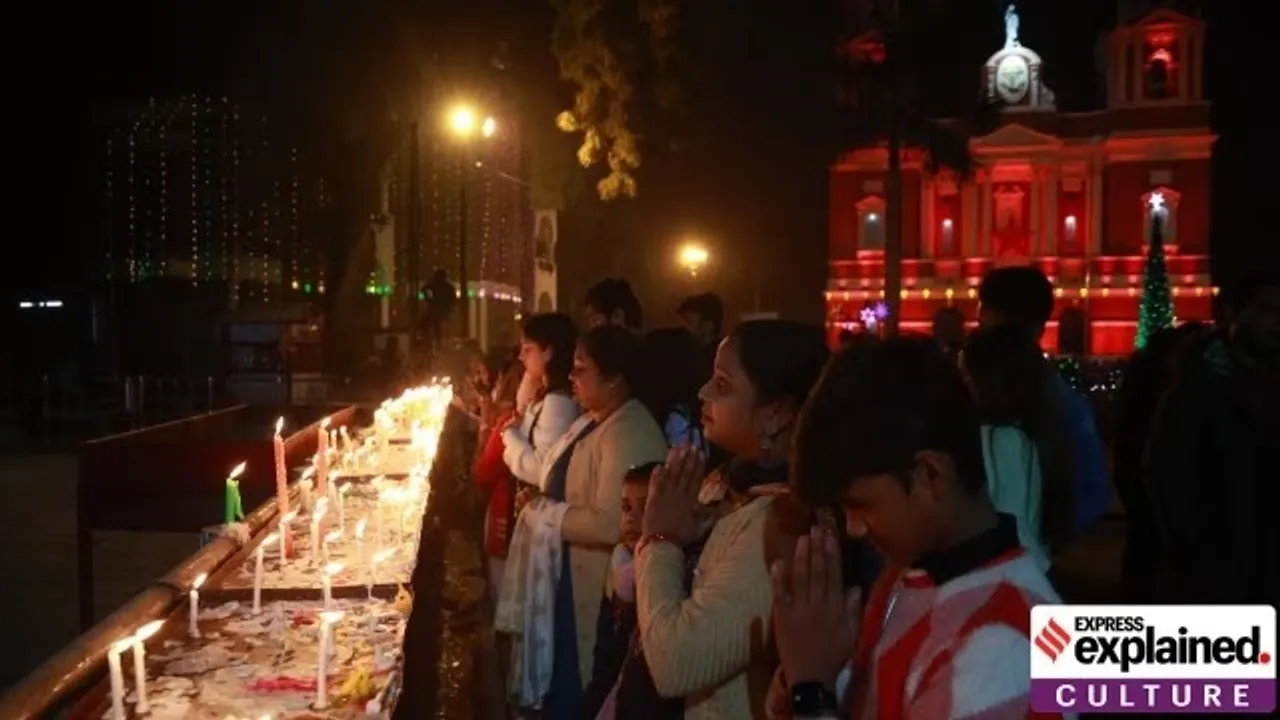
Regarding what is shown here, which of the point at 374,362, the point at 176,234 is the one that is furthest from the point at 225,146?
the point at 374,362

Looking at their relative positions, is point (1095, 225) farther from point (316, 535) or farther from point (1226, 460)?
→ point (316, 535)

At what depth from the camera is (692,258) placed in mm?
34812

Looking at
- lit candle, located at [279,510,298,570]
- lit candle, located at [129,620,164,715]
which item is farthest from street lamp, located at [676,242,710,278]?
lit candle, located at [129,620,164,715]

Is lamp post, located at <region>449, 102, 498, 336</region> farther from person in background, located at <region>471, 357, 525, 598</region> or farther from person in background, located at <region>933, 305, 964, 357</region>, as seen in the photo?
person in background, located at <region>471, 357, 525, 598</region>

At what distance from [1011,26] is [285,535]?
5462 centimetres

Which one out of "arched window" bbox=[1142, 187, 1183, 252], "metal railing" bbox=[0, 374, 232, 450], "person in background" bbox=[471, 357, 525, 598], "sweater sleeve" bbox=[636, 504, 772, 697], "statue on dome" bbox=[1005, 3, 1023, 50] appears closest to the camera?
"sweater sleeve" bbox=[636, 504, 772, 697]

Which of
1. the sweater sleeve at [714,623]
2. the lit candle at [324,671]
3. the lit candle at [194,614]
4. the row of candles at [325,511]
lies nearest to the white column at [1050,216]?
the row of candles at [325,511]

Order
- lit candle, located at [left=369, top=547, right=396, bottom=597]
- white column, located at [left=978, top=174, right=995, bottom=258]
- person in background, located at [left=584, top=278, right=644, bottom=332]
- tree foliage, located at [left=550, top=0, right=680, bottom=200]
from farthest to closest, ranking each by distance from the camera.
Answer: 1. white column, located at [left=978, top=174, right=995, bottom=258]
2. tree foliage, located at [left=550, top=0, right=680, bottom=200]
3. person in background, located at [left=584, top=278, right=644, bottom=332]
4. lit candle, located at [left=369, top=547, right=396, bottom=597]

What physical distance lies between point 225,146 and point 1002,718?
2808cm

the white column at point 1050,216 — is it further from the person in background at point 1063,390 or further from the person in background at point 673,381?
the person in background at point 1063,390

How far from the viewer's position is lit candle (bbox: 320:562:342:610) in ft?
14.0

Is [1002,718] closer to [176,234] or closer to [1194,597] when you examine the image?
[1194,597]

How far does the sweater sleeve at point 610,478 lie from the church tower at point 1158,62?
51.1 m

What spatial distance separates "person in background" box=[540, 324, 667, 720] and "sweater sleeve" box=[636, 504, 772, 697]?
1.93 metres
